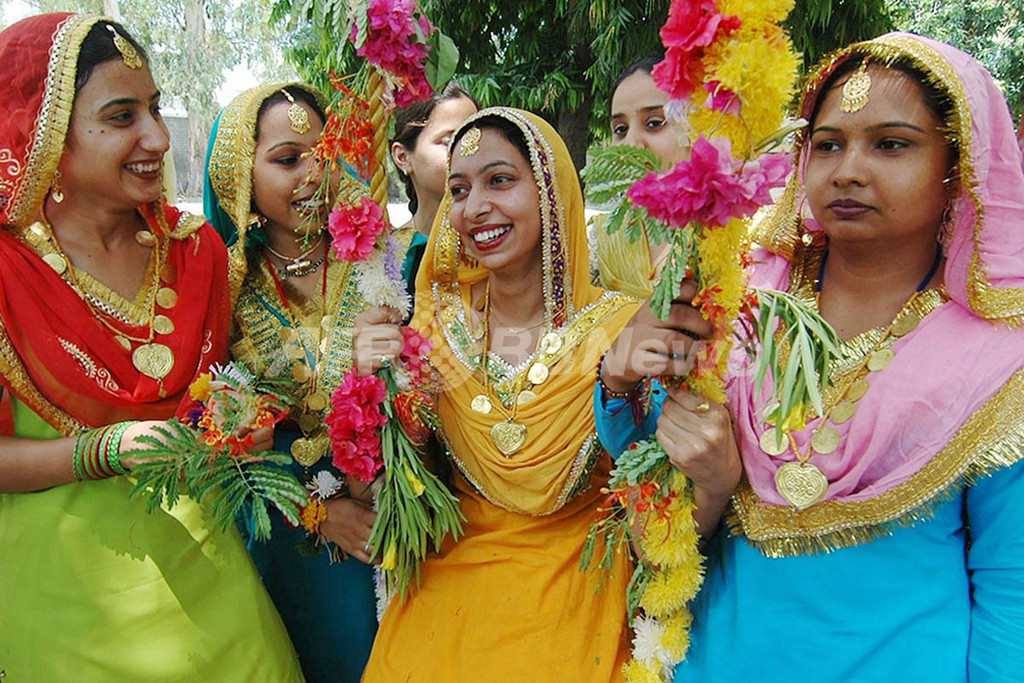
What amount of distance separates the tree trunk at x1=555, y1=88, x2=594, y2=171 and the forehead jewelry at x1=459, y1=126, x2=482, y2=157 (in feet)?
12.5

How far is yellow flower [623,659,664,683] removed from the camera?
1.87m

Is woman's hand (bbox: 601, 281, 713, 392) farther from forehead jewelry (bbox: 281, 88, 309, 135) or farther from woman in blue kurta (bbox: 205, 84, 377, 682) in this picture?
forehead jewelry (bbox: 281, 88, 309, 135)

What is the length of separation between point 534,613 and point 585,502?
13.7 inches

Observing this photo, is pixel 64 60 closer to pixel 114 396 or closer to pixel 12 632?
pixel 114 396

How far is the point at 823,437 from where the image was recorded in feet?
5.38

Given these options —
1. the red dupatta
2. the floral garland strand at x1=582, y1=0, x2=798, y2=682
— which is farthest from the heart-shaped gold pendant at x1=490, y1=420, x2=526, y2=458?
the red dupatta

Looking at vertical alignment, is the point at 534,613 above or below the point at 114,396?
below

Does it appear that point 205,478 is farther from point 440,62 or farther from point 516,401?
point 440,62

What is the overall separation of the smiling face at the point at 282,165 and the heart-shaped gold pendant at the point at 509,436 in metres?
0.98

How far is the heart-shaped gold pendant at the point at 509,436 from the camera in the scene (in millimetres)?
2092

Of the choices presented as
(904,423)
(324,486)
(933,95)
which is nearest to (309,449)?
(324,486)

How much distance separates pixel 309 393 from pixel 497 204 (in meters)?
0.91

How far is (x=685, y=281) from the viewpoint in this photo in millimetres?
1484

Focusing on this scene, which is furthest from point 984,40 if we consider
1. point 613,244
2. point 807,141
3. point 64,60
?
point 64,60
